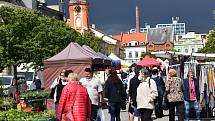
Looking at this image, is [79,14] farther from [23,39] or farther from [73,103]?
[73,103]

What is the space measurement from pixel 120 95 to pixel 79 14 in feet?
347

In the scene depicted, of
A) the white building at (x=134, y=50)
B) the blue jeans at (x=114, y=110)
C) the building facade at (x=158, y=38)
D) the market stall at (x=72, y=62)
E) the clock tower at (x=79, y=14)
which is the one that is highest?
the clock tower at (x=79, y=14)

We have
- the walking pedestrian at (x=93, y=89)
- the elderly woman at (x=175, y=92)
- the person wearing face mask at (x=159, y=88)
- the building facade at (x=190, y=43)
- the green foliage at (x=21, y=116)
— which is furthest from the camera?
the building facade at (x=190, y=43)

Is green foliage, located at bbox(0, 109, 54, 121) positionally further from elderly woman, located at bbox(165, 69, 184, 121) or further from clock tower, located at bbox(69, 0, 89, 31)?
clock tower, located at bbox(69, 0, 89, 31)

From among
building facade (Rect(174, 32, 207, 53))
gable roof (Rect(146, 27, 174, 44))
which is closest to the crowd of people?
building facade (Rect(174, 32, 207, 53))

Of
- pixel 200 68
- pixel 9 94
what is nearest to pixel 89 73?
pixel 200 68

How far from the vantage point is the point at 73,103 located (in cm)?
1131

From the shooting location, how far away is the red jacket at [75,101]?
11.3 meters

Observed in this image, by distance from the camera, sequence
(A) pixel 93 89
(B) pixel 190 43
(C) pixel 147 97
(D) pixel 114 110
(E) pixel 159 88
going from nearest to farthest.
→ (C) pixel 147 97 → (A) pixel 93 89 → (D) pixel 114 110 → (E) pixel 159 88 → (B) pixel 190 43

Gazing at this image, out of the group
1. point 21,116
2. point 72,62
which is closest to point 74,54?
point 72,62

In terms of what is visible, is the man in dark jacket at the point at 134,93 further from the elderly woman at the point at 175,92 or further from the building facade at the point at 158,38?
the building facade at the point at 158,38

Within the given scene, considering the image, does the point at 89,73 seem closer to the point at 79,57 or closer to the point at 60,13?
the point at 79,57

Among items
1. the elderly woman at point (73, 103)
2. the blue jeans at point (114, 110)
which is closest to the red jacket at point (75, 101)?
the elderly woman at point (73, 103)

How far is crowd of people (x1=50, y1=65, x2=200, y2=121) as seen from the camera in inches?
448
